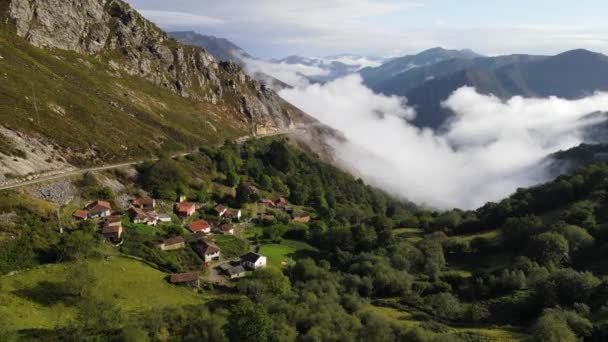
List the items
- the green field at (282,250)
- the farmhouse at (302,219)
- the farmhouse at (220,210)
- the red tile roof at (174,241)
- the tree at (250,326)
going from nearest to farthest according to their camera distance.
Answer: the tree at (250,326) < the red tile roof at (174,241) < the green field at (282,250) < the farmhouse at (220,210) < the farmhouse at (302,219)

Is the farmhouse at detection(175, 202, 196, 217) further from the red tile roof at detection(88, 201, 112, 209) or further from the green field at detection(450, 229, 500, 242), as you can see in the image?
the green field at detection(450, 229, 500, 242)

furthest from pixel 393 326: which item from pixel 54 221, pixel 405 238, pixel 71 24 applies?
pixel 71 24

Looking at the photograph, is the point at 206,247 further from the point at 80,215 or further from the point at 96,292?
the point at 96,292

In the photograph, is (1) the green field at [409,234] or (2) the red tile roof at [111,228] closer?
(2) the red tile roof at [111,228]

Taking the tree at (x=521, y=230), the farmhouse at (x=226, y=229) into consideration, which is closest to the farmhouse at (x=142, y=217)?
the farmhouse at (x=226, y=229)

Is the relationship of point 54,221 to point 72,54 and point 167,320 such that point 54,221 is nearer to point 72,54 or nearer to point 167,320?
point 167,320

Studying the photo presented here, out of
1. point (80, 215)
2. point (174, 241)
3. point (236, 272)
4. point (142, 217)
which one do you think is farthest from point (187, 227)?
point (236, 272)

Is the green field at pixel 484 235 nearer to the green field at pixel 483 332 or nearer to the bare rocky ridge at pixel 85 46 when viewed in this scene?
the green field at pixel 483 332
